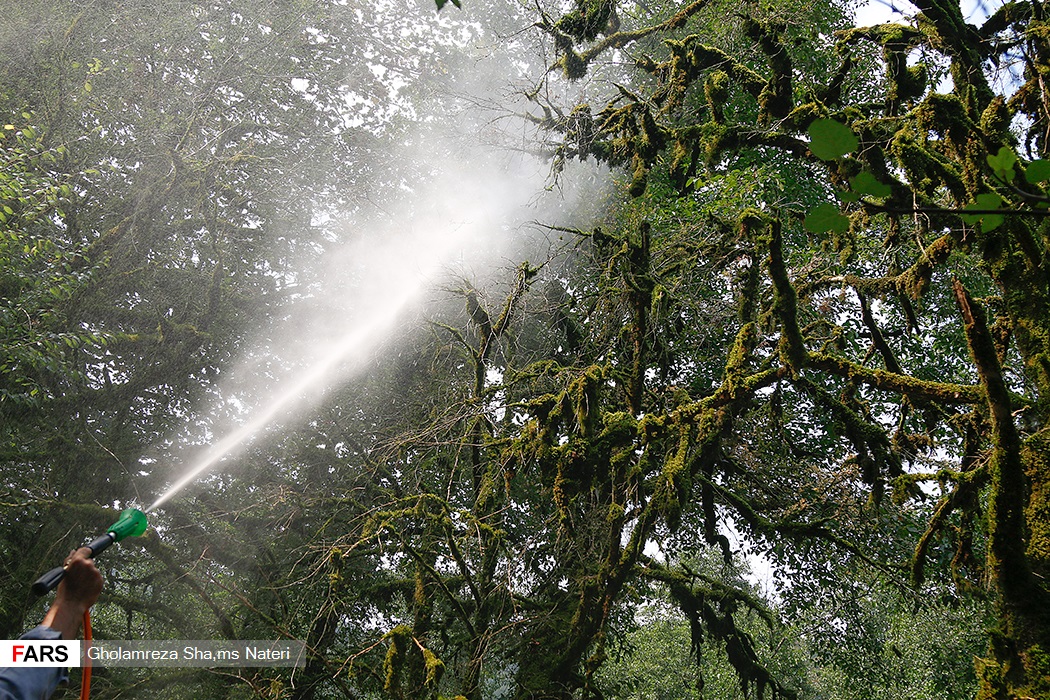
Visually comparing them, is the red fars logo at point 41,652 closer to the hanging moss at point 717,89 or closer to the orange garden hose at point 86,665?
the orange garden hose at point 86,665

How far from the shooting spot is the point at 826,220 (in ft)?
3.12

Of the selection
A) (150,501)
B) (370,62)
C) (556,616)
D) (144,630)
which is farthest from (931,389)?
(370,62)

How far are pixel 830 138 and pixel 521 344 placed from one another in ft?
23.6

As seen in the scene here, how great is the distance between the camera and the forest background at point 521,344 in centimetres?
401

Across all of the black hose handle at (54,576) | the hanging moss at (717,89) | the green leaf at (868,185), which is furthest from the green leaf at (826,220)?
the hanging moss at (717,89)

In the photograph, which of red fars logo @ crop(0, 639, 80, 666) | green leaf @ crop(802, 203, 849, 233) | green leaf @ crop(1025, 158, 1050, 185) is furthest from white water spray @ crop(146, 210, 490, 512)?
green leaf @ crop(1025, 158, 1050, 185)

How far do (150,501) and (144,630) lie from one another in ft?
4.92

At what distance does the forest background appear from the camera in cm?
401

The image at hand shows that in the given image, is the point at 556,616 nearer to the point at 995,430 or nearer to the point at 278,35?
the point at 995,430

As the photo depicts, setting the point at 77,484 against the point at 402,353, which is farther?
the point at 402,353

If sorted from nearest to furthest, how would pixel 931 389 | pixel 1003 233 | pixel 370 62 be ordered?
pixel 1003 233 < pixel 931 389 < pixel 370 62

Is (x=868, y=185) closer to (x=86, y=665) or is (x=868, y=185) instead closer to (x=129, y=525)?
(x=129, y=525)

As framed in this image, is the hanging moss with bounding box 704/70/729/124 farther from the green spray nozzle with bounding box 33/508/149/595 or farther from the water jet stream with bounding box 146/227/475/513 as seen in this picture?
the green spray nozzle with bounding box 33/508/149/595

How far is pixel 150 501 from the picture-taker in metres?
7.39
